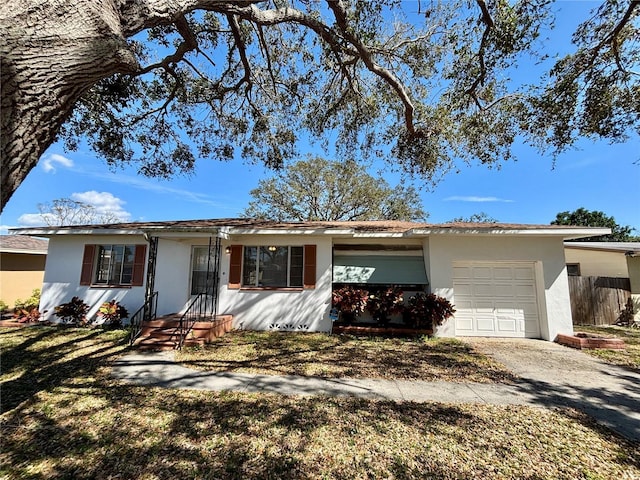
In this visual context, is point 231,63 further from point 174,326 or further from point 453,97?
point 174,326

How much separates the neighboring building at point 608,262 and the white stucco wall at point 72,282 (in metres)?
18.1

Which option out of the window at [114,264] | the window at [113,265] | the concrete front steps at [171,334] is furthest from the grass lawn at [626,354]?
the window at [114,264]

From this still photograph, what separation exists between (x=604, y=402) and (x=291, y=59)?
10.1 metres

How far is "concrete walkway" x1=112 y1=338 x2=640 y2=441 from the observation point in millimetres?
4297

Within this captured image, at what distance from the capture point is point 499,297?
8.91m

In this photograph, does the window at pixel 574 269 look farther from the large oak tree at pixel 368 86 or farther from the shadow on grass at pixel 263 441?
the shadow on grass at pixel 263 441

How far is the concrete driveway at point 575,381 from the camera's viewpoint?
4.05 metres

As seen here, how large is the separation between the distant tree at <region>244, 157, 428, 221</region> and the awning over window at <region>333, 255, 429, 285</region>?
43.3ft

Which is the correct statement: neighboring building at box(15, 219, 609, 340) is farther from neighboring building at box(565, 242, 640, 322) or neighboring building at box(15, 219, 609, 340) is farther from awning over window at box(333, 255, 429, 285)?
neighboring building at box(565, 242, 640, 322)

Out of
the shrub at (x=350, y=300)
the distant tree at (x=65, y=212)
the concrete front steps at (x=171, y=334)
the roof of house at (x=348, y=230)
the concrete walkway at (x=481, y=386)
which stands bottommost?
the concrete walkway at (x=481, y=386)

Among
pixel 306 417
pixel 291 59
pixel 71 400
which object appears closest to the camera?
pixel 306 417

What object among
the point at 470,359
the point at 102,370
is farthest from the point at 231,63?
the point at 470,359

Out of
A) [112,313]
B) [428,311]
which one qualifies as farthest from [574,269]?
[112,313]

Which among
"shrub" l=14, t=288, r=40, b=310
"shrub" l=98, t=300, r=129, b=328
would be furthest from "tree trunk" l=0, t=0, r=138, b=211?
"shrub" l=14, t=288, r=40, b=310
